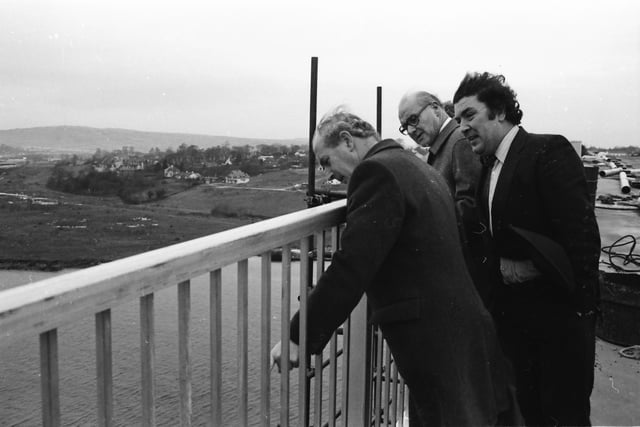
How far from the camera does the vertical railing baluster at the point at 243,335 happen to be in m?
1.28

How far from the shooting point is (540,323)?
216cm

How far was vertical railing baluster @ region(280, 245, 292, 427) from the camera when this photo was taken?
4.76ft

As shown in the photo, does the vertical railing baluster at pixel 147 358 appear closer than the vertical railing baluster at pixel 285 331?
Yes

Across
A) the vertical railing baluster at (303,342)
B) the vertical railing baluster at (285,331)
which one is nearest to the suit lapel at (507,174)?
the vertical railing baluster at (303,342)

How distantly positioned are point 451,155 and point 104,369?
225 centimetres

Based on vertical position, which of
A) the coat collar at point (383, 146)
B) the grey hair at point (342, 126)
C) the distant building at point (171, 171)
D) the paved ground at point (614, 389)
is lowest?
the distant building at point (171, 171)

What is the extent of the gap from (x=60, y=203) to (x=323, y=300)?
60.6 m

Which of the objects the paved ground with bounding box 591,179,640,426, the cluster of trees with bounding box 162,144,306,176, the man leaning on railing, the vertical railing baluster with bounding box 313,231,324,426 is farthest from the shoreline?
the man leaning on railing

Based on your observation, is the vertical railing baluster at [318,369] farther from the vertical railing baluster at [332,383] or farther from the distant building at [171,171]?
the distant building at [171,171]

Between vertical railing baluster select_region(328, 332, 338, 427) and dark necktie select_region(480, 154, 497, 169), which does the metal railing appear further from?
dark necktie select_region(480, 154, 497, 169)

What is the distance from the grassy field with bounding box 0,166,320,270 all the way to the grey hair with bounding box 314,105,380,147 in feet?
135

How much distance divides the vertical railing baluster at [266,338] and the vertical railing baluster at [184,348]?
27 cm

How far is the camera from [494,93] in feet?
7.29

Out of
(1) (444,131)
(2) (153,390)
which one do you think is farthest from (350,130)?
(1) (444,131)
